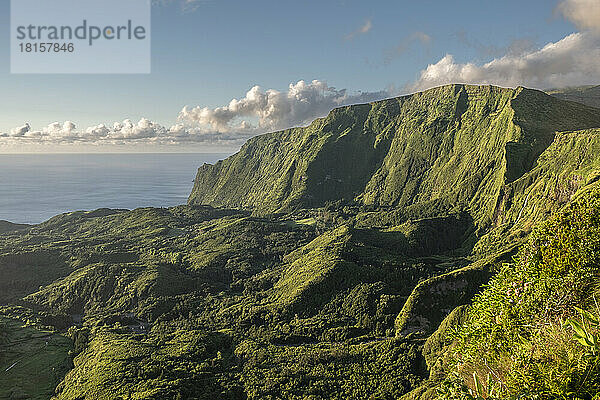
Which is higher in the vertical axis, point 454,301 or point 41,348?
point 454,301

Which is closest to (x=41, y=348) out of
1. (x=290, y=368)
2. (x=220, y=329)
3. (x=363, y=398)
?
(x=220, y=329)

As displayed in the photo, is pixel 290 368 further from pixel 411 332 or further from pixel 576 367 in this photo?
pixel 576 367

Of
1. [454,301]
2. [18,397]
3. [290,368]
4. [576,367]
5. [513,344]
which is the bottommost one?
[18,397]

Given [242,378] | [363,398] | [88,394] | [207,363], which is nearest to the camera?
[363,398]

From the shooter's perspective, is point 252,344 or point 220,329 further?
point 220,329

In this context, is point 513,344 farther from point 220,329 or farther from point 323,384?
point 220,329

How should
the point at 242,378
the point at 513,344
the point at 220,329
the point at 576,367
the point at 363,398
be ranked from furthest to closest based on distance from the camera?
the point at 220,329 → the point at 242,378 → the point at 363,398 → the point at 513,344 → the point at 576,367

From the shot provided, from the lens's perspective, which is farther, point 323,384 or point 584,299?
point 323,384

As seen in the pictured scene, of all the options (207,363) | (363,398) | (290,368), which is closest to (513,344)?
(363,398)

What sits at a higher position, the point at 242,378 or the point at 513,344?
the point at 513,344
